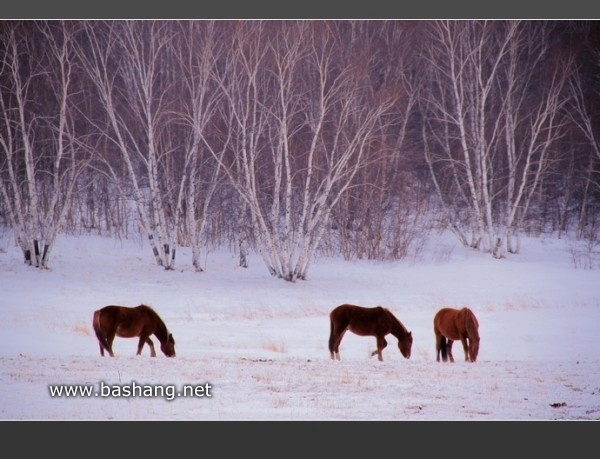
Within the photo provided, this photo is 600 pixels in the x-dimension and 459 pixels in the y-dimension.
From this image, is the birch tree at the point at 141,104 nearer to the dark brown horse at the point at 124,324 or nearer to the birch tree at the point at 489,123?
the dark brown horse at the point at 124,324

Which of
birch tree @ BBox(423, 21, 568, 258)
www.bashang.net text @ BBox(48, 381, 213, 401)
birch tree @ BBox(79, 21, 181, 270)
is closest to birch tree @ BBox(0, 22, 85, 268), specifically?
birch tree @ BBox(79, 21, 181, 270)

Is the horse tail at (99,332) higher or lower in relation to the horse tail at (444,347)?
higher

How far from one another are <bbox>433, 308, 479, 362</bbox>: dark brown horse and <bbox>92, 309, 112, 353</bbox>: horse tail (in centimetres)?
371

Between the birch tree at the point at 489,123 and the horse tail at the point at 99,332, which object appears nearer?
the horse tail at the point at 99,332

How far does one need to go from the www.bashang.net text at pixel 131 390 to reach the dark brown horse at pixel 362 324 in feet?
5.45

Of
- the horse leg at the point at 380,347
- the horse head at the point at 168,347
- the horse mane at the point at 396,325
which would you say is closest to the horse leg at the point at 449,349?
the horse mane at the point at 396,325

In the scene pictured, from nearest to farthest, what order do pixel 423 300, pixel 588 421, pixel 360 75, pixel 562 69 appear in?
pixel 588 421, pixel 423 300, pixel 562 69, pixel 360 75

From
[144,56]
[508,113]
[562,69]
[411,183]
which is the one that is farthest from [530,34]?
[144,56]

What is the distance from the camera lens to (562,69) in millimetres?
12688

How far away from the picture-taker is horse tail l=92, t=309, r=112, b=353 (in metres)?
9.49

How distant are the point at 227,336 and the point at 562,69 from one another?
20.6 feet

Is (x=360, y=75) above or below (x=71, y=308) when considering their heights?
above

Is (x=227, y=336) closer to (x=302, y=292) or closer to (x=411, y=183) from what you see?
(x=302, y=292)

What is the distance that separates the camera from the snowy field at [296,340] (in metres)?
8.77
